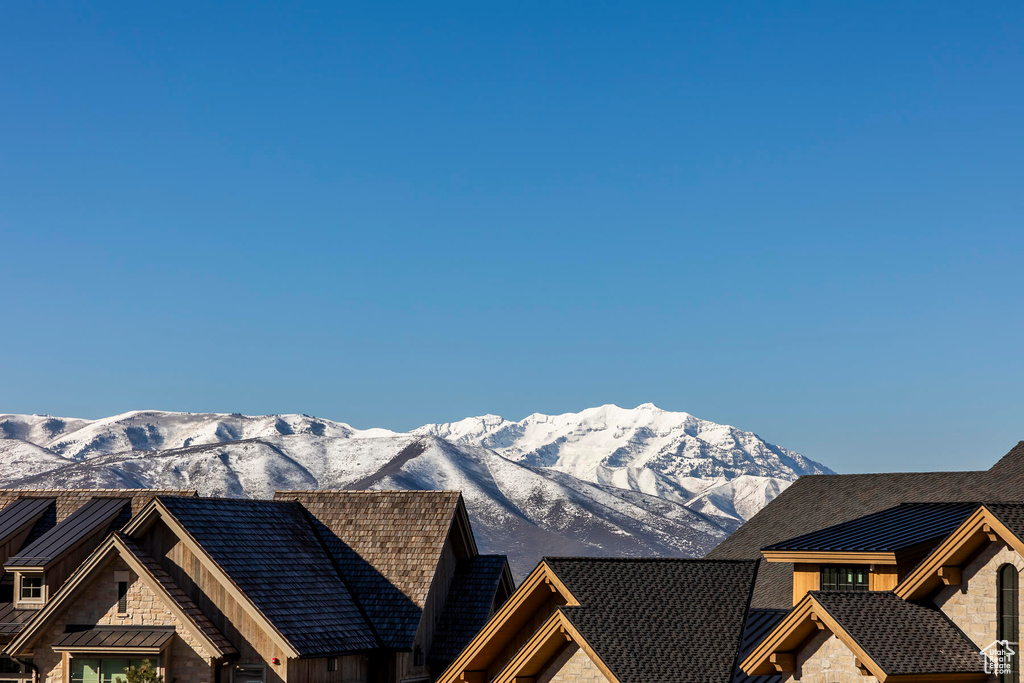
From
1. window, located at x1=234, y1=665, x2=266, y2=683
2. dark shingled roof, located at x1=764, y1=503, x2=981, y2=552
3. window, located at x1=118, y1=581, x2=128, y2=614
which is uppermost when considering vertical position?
window, located at x1=118, y1=581, x2=128, y2=614

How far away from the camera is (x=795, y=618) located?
27438mm

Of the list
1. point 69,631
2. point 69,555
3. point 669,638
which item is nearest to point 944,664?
point 669,638

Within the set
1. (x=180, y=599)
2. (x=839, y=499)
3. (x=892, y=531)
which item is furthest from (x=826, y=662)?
(x=180, y=599)

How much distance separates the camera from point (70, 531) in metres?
48.8

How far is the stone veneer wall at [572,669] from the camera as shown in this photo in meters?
28.6

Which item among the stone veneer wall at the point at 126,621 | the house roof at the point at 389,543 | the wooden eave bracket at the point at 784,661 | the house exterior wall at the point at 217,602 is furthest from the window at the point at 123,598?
the wooden eave bracket at the point at 784,661

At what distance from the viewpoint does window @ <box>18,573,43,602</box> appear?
4691 cm

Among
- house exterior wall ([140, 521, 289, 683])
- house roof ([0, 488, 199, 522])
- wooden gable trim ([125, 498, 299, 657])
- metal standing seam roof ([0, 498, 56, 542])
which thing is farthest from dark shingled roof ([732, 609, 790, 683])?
metal standing seam roof ([0, 498, 56, 542])

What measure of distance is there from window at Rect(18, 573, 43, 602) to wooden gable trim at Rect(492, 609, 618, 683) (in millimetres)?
23944

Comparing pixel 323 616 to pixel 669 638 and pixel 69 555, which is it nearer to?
pixel 69 555

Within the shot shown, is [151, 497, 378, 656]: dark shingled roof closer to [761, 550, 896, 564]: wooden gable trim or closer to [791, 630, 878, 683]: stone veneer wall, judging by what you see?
[761, 550, 896, 564]: wooden gable trim

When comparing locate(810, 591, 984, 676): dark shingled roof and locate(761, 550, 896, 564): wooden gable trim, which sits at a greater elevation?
locate(761, 550, 896, 564): wooden gable trim

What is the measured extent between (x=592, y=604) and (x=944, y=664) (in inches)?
284

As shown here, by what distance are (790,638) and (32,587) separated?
29.6 m
